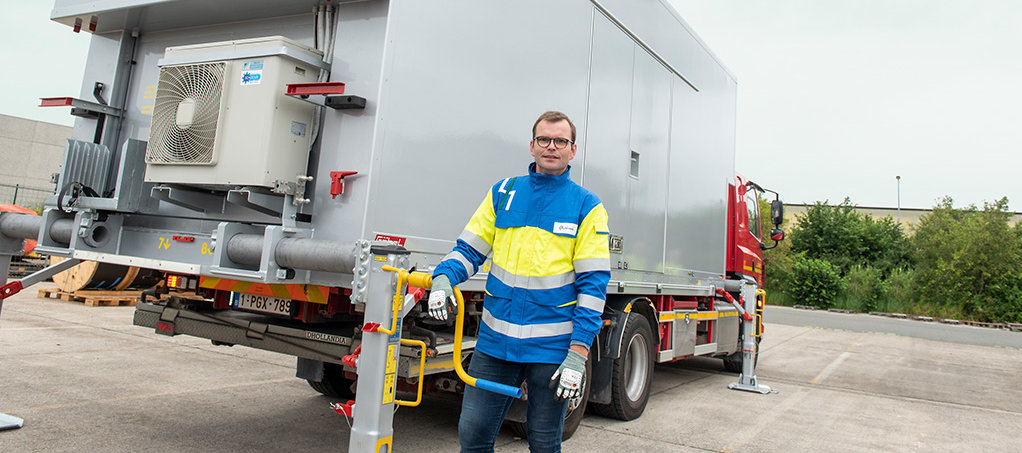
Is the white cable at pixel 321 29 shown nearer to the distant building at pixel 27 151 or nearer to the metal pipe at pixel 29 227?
the metal pipe at pixel 29 227

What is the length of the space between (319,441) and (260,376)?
2491 millimetres

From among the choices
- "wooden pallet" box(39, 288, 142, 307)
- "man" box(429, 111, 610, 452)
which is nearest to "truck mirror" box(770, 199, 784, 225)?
"man" box(429, 111, 610, 452)

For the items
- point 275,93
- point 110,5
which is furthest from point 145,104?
point 275,93

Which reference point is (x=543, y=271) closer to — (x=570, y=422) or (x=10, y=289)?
(x=570, y=422)

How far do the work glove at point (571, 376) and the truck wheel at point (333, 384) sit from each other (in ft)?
11.7

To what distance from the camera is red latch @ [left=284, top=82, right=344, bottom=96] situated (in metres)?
3.29

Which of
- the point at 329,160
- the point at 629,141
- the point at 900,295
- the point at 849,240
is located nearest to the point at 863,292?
the point at 900,295

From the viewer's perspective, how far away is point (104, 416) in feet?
15.4

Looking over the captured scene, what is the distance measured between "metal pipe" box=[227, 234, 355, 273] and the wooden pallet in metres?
9.59

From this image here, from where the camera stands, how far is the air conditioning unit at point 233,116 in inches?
135

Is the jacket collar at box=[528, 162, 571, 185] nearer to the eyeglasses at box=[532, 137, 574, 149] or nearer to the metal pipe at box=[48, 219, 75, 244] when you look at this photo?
the eyeglasses at box=[532, 137, 574, 149]

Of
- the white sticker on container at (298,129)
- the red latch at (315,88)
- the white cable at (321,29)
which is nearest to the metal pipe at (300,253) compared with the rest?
the white sticker on container at (298,129)

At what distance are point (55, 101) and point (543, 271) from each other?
3.80m

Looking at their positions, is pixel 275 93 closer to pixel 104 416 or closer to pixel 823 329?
pixel 104 416
